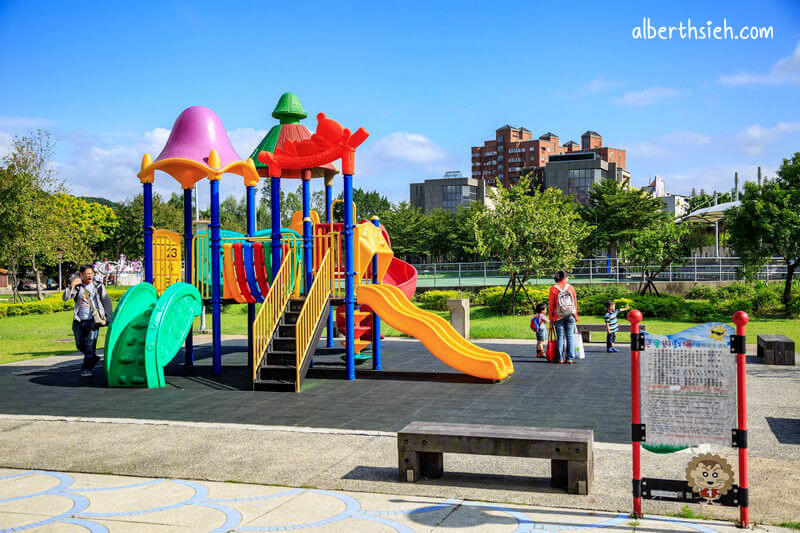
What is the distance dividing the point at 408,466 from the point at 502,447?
88 centimetres

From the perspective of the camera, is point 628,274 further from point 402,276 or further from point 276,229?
point 276,229

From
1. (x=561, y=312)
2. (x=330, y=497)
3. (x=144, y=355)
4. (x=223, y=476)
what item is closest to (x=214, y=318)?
(x=144, y=355)

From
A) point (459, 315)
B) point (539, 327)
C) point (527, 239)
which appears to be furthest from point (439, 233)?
point (539, 327)

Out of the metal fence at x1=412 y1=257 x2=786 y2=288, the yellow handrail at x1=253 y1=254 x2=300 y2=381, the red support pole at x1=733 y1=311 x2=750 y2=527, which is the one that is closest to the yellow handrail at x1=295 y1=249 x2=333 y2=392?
the yellow handrail at x1=253 y1=254 x2=300 y2=381

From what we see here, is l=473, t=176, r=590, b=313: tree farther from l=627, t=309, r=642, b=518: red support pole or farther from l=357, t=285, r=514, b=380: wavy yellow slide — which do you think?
l=627, t=309, r=642, b=518: red support pole

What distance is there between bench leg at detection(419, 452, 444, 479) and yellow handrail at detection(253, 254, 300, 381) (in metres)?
5.72

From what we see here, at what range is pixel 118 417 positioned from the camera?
31.6 ft

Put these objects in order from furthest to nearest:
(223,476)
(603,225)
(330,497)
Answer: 1. (603,225)
2. (223,476)
3. (330,497)

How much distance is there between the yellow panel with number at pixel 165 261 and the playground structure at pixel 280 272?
22mm

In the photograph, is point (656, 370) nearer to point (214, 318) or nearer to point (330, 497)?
point (330, 497)

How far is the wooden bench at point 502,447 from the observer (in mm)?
5980

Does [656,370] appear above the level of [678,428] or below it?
above

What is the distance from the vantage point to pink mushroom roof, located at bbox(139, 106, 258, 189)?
14039 millimetres

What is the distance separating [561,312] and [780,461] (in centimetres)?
709
